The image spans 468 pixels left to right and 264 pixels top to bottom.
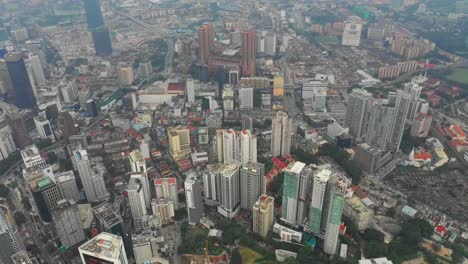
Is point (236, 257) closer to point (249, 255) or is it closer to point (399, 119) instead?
point (249, 255)

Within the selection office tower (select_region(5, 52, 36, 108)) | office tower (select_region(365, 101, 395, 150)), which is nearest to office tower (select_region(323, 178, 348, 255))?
office tower (select_region(365, 101, 395, 150))

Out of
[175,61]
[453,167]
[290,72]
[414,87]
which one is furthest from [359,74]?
[175,61]

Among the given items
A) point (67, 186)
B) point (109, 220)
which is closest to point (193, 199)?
point (109, 220)

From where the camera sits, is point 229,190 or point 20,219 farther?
point 20,219

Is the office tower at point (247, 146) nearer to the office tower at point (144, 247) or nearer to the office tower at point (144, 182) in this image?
the office tower at point (144, 182)

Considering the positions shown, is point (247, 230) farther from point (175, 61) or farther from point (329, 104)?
point (175, 61)

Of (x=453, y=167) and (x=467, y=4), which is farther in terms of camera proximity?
Result: (x=467, y=4)

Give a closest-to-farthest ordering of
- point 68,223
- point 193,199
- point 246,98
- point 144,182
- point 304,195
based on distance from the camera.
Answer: point 68,223, point 304,195, point 193,199, point 144,182, point 246,98

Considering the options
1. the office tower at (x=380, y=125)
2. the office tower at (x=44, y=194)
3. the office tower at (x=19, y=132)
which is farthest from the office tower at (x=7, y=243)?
the office tower at (x=380, y=125)
